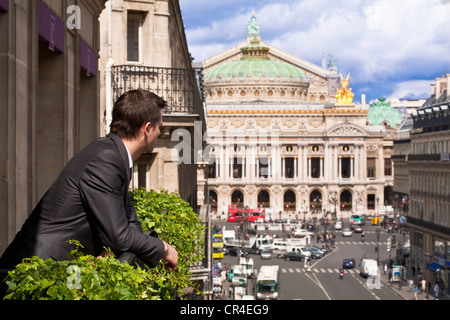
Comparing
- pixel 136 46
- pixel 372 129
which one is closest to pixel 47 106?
pixel 136 46

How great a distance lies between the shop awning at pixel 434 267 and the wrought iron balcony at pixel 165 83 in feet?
154

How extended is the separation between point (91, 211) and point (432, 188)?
65860mm

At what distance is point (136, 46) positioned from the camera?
21.7 m

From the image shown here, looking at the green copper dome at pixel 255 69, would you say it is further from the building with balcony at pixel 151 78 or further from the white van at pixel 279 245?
the building with balcony at pixel 151 78

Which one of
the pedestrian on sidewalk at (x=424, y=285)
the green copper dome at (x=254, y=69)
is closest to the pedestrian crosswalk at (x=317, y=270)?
the pedestrian on sidewalk at (x=424, y=285)

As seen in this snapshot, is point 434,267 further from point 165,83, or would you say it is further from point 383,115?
point 383,115

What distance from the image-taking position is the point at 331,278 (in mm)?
67125

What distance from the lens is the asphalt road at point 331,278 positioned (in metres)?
Answer: 57.3

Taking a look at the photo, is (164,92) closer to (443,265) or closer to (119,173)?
A: (119,173)

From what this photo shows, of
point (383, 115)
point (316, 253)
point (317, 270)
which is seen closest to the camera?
point (317, 270)

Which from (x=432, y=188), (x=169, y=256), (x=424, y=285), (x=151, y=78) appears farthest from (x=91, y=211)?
(x=432, y=188)

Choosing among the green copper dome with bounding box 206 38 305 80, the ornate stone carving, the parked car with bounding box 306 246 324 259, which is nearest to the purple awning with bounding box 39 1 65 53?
the parked car with bounding box 306 246 324 259

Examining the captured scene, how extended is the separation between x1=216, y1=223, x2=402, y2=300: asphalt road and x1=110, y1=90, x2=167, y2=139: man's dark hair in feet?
152

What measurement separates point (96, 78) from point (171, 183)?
638cm
